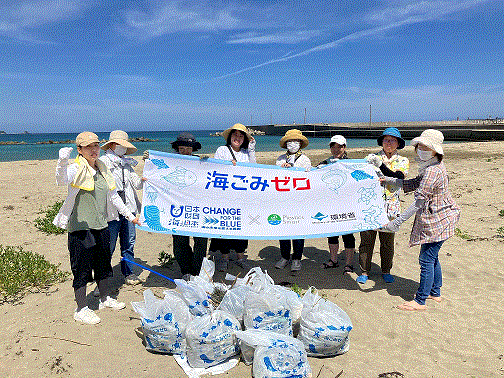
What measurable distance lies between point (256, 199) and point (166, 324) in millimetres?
2107

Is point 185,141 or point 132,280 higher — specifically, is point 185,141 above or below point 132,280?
above

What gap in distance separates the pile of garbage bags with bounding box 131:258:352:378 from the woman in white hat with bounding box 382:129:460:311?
1.56 m

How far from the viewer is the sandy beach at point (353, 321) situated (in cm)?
329

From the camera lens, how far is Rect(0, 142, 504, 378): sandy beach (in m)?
3.29

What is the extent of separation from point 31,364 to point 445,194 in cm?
488

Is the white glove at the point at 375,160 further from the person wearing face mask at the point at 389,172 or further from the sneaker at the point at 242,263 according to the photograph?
the sneaker at the point at 242,263

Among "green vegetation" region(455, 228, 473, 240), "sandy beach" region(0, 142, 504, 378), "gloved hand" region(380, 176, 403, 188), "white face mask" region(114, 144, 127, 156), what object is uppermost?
"white face mask" region(114, 144, 127, 156)

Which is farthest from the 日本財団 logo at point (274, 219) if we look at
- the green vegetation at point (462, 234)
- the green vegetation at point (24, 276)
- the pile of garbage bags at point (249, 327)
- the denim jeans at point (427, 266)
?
the green vegetation at point (462, 234)

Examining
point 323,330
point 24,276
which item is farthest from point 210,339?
point 24,276

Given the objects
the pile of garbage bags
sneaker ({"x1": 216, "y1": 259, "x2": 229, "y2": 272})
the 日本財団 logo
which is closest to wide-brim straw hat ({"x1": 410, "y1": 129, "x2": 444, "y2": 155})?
the 日本財団 logo

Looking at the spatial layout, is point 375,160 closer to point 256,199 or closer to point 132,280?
point 256,199

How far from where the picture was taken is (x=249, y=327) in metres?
3.34

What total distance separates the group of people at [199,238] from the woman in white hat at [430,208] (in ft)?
0.04

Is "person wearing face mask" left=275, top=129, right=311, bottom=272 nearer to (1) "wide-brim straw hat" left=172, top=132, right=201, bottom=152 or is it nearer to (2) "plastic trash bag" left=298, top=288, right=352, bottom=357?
(1) "wide-brim straw hat" left=172, top=132, right=201, bottom=152
